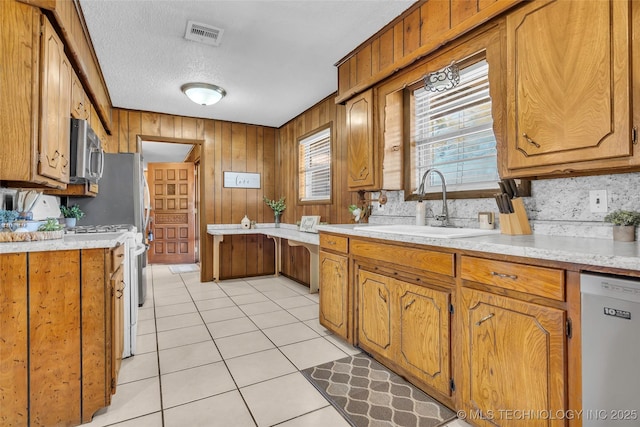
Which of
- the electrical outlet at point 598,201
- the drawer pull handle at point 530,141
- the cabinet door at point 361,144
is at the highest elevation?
the cabinet door at point 361,144

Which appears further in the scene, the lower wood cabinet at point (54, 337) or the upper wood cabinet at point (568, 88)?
the lower wood cabinet at point (54, 337)

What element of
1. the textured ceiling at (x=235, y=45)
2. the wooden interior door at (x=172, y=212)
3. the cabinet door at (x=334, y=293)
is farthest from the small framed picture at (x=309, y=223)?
the wooden interior door at (x=172, y=212)

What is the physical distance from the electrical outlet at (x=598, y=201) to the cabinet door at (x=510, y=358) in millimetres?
703

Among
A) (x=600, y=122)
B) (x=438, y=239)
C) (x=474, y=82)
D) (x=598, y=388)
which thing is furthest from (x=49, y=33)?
(x=598, y=388)

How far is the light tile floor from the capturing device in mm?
1678

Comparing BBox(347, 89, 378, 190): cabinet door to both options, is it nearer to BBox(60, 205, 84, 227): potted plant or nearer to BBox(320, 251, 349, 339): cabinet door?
BBox(320, 251, 349, 339): cabinet door

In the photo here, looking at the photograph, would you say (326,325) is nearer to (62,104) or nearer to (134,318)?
(134,318)

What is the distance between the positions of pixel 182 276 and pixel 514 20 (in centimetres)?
526

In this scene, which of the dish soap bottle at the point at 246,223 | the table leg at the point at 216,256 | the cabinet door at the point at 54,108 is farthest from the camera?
the dish soap bottle at the point at 246,223

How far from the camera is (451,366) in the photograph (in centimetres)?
164

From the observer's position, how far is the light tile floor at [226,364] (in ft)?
5.50

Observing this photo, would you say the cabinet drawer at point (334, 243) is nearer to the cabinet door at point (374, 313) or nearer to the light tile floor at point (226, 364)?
the cabinet door at point (374, 313)

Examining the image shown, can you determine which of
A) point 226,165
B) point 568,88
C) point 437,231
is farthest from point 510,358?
point 226,165

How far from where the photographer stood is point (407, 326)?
6.25ft
